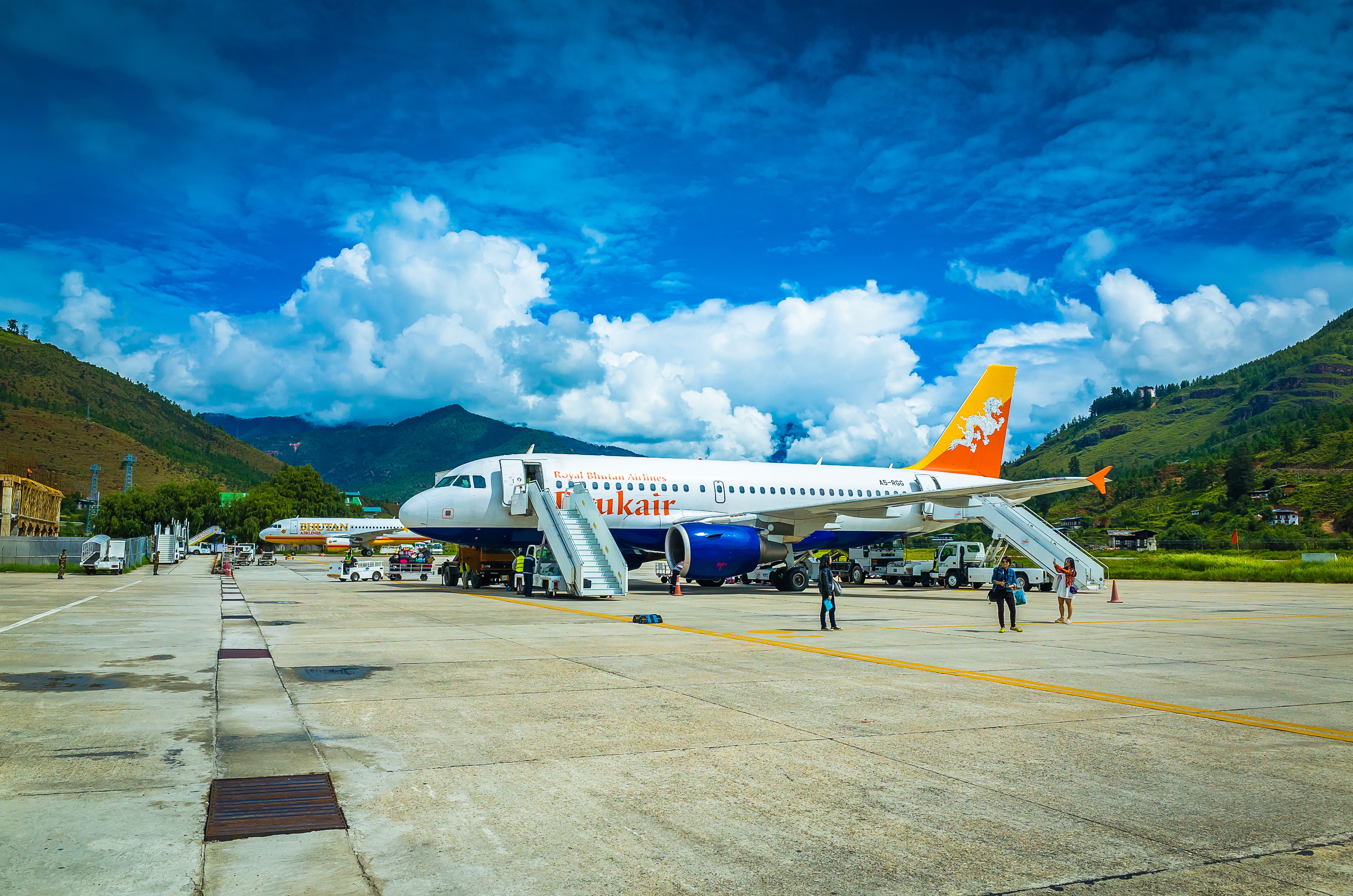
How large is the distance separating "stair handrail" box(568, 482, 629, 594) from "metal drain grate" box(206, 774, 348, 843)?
19479 mm

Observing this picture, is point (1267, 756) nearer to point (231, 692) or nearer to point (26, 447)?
point (231, 692)

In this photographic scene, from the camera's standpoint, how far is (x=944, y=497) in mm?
28375

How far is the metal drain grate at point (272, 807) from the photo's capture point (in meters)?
5.11

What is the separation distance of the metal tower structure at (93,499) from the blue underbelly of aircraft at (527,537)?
113987mm

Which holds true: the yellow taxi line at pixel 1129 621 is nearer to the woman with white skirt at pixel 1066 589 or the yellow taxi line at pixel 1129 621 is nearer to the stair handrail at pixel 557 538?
the woman with white skirt at pixel 1066 589

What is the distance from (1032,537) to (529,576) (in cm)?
1958

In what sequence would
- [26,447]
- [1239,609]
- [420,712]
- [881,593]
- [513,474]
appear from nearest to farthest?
[420,712], [1239,609], [513,474], [881,593], [26,447]

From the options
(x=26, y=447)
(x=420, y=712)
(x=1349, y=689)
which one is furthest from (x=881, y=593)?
(x=26, y=447)

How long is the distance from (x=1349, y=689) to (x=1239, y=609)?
15.8 metres

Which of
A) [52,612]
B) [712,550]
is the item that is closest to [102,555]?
[52,612]

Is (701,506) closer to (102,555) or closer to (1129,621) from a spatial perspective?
(1129,621)

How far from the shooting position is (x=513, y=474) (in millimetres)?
29031

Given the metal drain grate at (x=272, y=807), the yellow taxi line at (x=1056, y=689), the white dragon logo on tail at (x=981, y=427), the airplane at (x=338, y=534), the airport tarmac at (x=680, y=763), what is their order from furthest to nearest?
the airplane at (x=338, y=534), the white dragon logo on tail at (x=981, y=427), the yellow taxi line at (x=1056, y=689), the metal drain grate at (x=272, y=807), the airport tarmac at (x=680, y=763)

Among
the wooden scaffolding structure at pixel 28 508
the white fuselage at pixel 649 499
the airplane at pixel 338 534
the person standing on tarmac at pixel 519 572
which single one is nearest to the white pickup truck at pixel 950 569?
the white fuselage at pixel 649 499
